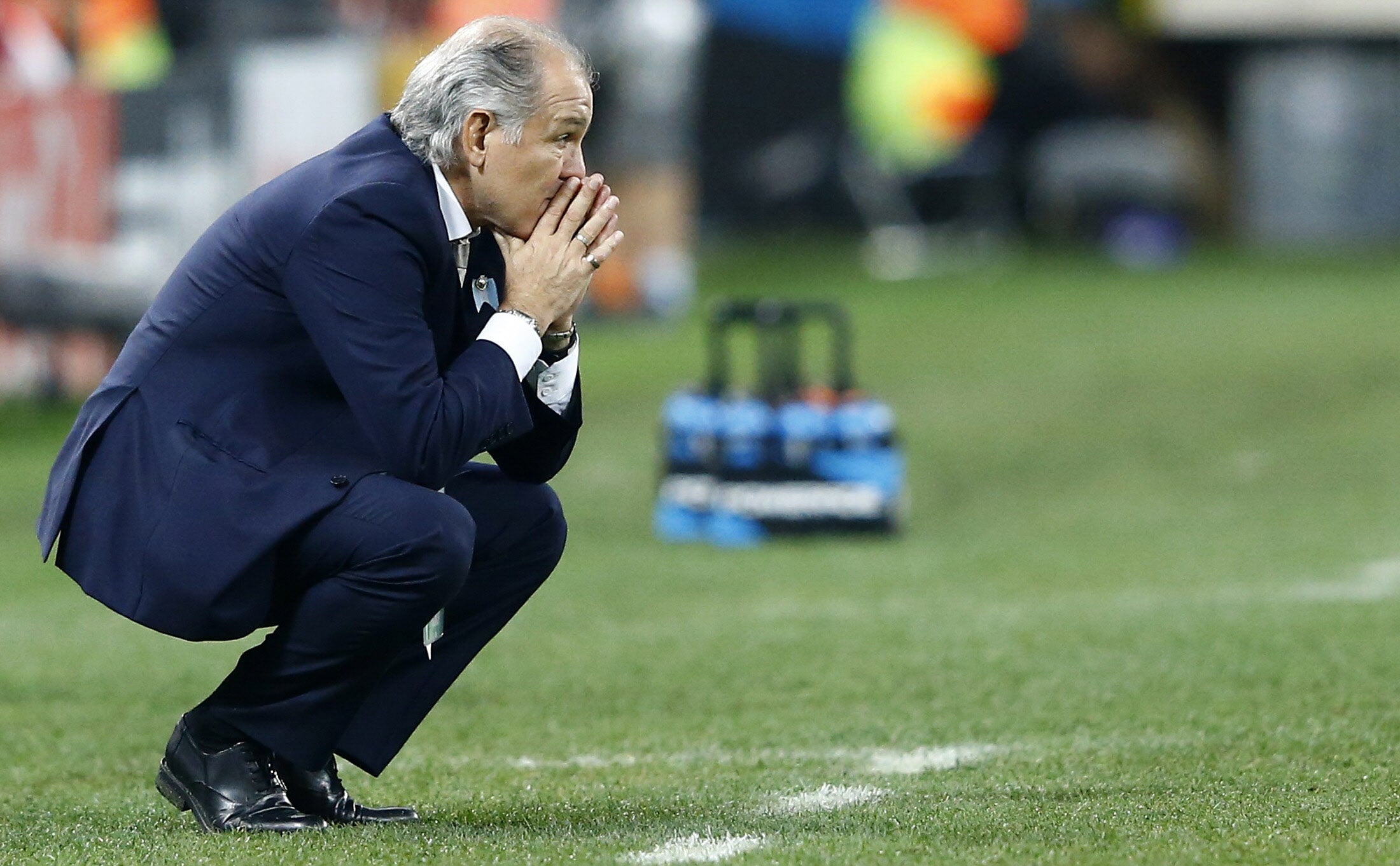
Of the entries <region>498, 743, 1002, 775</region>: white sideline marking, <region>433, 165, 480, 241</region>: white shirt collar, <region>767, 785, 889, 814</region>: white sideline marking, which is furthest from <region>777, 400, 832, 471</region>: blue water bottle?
<region>433, 165, 480, 241</region>: white shirt collar

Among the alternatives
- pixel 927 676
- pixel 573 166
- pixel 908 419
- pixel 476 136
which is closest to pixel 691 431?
pixel 908 419

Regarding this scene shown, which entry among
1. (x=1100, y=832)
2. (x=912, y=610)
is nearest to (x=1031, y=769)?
(x=1100, y=832)

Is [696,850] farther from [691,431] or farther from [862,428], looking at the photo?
[691,431]

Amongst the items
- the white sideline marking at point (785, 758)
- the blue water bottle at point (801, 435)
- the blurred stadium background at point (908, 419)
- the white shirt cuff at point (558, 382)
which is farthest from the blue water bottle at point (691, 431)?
the white shirt cuff at point (558, 382)

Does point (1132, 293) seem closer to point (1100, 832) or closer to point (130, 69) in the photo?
point (130, 69)

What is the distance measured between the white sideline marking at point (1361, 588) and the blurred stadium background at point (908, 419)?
34mm

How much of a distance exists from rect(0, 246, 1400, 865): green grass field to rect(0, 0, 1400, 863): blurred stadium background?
22 millimetres

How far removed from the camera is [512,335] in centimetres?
360

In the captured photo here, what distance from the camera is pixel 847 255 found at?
71.1ft

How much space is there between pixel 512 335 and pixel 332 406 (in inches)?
14.3

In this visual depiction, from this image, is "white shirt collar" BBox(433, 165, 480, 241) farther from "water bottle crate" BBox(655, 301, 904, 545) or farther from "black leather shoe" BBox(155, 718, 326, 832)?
"water bottle crate" BBox(655, 301, 904, 545)

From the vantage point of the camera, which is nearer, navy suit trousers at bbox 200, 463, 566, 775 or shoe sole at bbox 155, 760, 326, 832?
navy suit trousers at bbox 200, 463, 566, 775

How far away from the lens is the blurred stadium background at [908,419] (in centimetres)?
404

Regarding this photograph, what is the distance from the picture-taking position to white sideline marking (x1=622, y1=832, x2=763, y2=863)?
3.35m
